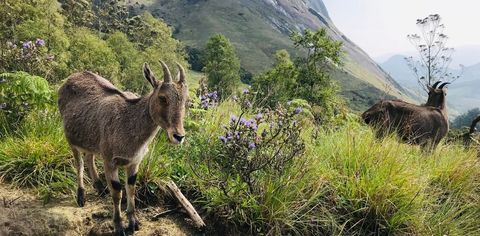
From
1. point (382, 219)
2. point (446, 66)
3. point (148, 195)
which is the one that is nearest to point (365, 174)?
point (382, 219)

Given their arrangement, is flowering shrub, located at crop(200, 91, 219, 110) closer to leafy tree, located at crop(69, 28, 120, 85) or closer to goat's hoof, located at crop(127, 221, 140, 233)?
goat's hoof, located at crop(127, 221, 140, 233)

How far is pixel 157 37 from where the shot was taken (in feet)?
270

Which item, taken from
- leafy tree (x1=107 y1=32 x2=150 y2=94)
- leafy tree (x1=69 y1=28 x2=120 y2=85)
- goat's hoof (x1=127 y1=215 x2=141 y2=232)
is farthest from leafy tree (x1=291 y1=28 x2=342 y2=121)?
goat's hoof (x1=127 y1=215 x2=141 y2=232)

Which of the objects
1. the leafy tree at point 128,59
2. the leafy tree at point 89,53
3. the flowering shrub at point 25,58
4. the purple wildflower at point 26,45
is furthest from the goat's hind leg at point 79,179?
the leafy tree at point 128,59

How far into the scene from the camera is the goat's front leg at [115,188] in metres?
5.43

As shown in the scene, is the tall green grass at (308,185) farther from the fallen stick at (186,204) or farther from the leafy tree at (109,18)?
the leafy tree at (109,18)

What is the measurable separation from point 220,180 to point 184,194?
31.1 inches

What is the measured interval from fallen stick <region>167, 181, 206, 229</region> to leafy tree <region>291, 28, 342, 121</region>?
35.2 meters

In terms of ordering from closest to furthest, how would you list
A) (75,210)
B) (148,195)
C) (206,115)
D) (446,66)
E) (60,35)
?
(75,210) < (148,195) < (206,115) < (446,66) < (60,35)

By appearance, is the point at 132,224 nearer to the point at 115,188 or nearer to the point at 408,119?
the point at 115,188

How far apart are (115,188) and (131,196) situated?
0.91ft

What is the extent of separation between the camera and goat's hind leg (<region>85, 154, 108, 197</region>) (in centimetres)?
649

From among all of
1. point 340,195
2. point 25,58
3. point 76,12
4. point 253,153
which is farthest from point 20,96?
point 76,12

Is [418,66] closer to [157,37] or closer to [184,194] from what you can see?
[184,194]
